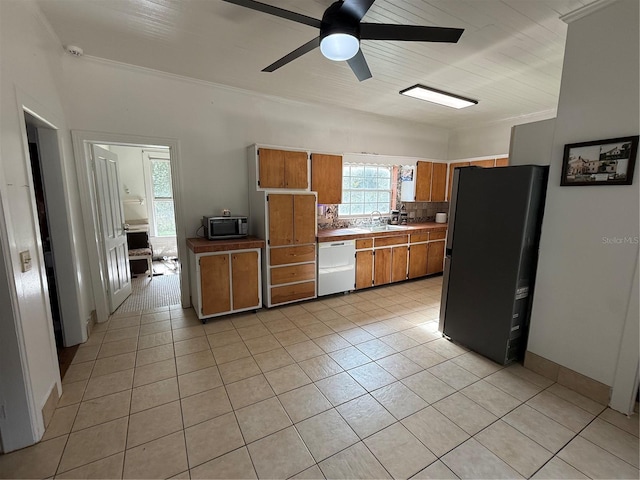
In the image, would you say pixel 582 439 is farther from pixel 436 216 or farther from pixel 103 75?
pixel 103 75

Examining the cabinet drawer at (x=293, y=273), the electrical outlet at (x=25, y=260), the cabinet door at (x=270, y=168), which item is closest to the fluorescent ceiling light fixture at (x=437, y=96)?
the cabinet door at (x=270, y=168)

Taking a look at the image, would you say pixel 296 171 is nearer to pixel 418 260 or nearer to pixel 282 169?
pixel 282 169

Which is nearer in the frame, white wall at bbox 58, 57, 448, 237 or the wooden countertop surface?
white wall at bbox 58, 57, 448, 237

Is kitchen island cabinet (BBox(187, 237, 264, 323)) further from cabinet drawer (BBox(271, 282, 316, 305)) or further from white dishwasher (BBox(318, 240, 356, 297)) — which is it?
white dishwasher (BBox(318, 240, 356, 297))

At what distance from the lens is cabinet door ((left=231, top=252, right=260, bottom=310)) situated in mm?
3377

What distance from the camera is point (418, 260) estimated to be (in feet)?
16.0

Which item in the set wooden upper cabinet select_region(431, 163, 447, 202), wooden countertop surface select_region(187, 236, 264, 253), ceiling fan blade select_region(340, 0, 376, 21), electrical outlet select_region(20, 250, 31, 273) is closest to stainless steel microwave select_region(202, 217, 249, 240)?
wooden countertop surface select_region(187, 236, 264, 253)

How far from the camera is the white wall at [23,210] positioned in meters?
1.59

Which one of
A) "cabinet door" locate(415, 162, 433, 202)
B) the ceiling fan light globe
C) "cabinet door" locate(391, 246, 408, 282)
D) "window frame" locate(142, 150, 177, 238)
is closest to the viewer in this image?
the ceiling fan light globe

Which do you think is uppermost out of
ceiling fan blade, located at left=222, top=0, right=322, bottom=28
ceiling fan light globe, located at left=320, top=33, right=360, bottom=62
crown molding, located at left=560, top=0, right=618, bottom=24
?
crown molding, located at left=560, top=0, right=618, bottom=24

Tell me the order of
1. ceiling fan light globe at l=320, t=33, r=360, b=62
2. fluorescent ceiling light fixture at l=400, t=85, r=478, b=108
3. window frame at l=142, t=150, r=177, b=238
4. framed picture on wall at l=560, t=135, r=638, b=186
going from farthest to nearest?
window frame at l=142, t=150, r=177, b=238, fluorescent ceiling light fixture at l=400, t=85, r=478, b=108, framed picture on wall at l=560, t=135, r=638, b=186, ceiling fan light globe at l=320, t=33, r=360, b=62

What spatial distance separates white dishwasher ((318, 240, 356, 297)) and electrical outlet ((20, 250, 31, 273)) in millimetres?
2779

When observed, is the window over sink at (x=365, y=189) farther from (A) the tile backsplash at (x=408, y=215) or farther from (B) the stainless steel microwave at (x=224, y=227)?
(B) the stainless steel microwave at (x=224, y=227)

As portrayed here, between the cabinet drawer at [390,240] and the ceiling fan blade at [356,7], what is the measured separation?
Result: 3047mm
